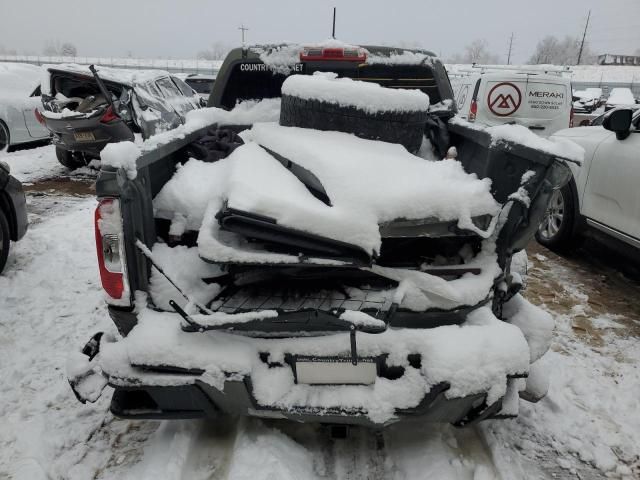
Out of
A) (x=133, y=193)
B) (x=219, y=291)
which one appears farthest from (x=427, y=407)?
(x=133, y=193)

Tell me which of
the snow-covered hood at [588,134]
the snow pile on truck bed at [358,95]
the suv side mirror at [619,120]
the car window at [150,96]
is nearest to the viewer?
the snow pile on truck bed at [358,95]

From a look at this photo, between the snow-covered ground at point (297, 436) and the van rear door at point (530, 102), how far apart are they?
6.94 metres

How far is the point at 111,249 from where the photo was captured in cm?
211

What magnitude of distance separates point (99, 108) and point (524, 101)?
806 cm

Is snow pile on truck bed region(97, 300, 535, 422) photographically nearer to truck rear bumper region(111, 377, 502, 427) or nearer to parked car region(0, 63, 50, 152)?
truck rear bumper region(111, 377, 502, 427)

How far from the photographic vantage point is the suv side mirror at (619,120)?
435cm

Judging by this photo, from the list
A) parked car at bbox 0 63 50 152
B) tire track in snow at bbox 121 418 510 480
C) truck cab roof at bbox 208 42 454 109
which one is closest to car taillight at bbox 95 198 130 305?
tire track in snow at bbox 121 418 510 480

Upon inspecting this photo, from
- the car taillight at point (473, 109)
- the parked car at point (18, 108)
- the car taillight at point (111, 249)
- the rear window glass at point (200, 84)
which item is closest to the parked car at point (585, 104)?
the car taillight at point (473, 109)

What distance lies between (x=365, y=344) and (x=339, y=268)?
378mm

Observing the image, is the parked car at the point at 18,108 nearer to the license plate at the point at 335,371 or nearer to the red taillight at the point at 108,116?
the red taillight at the point at 108,116

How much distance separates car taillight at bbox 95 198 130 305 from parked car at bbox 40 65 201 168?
6.15 m

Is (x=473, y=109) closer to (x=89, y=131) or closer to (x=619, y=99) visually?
(x=89, y=131)

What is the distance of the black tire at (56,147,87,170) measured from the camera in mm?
8844

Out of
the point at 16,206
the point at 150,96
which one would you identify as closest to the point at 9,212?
the point at 16,206
